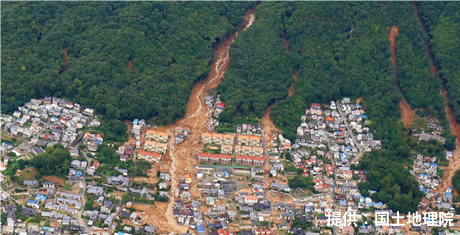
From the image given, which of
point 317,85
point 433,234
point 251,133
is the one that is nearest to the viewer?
point 433,234

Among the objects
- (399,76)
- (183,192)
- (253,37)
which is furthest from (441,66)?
(183,192)

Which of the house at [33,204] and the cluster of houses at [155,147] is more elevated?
the cluster of houses at [155,147]

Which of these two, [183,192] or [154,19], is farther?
[154,19]

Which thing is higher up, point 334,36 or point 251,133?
point 334,36

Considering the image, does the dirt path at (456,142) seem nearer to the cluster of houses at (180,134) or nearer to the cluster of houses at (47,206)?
the cluster of houses at (180,134)

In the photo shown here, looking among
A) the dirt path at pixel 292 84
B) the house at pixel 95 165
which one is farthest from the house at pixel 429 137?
A: the house at pixel 95 165

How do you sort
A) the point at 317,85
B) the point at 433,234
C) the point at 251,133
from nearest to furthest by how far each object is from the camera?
the point at 433,234, the point at 251,133, the point at 317,85

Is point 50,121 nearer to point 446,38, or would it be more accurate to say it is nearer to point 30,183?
point 30,183

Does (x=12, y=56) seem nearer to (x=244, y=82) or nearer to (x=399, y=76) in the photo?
(x=244, y=82)
